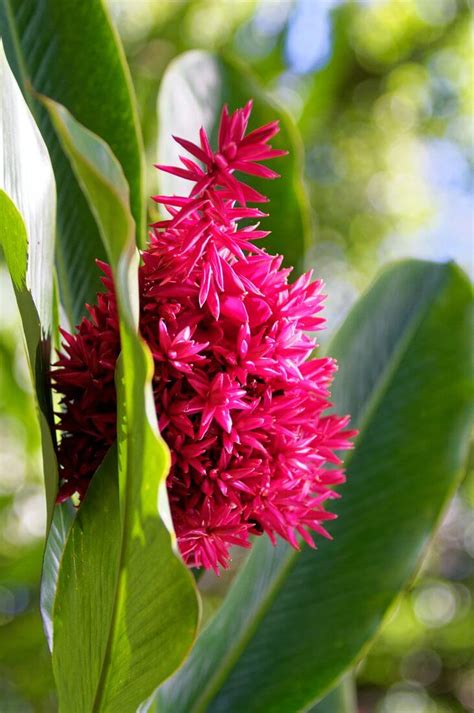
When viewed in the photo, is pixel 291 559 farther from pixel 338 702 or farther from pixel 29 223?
pixel 29 223

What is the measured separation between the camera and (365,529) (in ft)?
3.34

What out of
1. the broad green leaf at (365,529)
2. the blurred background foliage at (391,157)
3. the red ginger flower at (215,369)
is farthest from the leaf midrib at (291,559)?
the blurred background foliage at (391,157)

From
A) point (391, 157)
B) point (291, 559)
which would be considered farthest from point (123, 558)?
point (391, 157)

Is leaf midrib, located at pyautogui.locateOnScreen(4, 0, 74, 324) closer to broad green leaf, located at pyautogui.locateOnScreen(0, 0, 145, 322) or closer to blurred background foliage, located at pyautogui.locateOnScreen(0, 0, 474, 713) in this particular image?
broad green leaf, located at pyautogui.locateOnScreen(0, 0, 145, 322)

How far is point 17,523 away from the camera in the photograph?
2705 millimetres

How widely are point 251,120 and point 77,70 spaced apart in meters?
0.28

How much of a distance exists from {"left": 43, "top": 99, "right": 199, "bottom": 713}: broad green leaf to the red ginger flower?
0.20ft

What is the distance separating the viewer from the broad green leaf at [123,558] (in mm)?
444

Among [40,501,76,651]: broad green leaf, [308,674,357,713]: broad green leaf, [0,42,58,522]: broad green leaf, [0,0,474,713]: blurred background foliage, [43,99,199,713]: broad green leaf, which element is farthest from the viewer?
[0,0,474,713]: blurred background foliage

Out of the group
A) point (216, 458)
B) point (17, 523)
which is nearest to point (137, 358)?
point (216, 458)

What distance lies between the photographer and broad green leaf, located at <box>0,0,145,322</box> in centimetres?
82

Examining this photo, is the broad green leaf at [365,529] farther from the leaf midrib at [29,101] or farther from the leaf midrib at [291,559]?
the leaf midrib at [29,101]

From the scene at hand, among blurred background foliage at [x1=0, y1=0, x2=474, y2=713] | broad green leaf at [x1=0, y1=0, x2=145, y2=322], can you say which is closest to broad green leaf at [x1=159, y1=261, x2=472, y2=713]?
broad green leaf at [x1=0, y1=0, x2=145, y2=322]

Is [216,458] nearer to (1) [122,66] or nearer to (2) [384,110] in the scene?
(1) [122,66]
